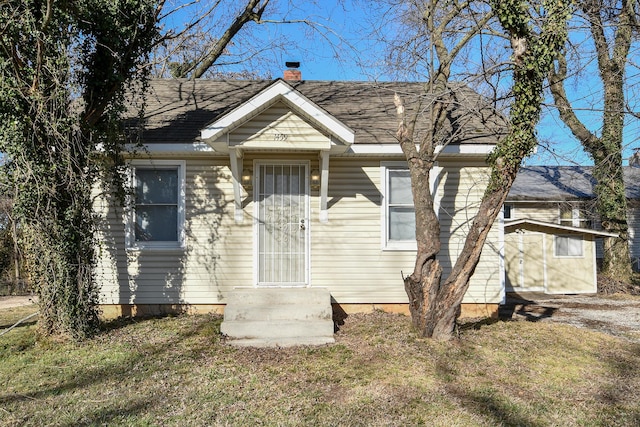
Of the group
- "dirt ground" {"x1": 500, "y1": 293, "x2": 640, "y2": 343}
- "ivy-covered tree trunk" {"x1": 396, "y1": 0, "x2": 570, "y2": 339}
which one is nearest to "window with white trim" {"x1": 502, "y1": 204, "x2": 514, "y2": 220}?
"dirt ground" {"x1": 500, "y1": 293, "x2": 640, "y2": 343}

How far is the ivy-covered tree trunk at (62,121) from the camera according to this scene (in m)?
6.23

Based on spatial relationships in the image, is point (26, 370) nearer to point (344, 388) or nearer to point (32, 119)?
point (32, 119)

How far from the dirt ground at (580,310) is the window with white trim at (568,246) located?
4.93 feet

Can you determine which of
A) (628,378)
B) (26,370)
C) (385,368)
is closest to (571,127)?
(628,378)

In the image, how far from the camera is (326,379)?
556cm

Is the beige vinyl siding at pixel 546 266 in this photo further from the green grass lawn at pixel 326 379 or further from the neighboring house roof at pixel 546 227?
the green grass lawn at pixel 326 379

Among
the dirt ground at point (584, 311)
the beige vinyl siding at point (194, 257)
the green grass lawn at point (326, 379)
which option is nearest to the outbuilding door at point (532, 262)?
the dirt ground at point (584, 311)

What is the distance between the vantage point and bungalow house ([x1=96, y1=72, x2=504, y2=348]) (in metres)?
8.52

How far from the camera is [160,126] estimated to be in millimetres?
8828

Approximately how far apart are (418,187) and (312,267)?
2563 millimetres

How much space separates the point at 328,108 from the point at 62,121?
519 cm

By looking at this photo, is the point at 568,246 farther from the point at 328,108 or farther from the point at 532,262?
the point at 328,108

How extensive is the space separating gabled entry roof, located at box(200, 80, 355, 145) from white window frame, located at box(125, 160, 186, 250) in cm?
149

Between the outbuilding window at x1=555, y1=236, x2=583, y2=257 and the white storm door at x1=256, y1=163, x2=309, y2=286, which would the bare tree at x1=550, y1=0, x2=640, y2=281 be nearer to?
the outbuilding window at x1=555, y1=236, x2=583, y2=257
